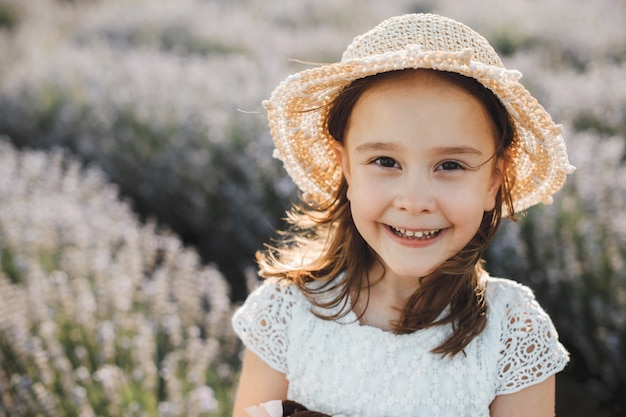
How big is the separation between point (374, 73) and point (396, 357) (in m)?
0.71

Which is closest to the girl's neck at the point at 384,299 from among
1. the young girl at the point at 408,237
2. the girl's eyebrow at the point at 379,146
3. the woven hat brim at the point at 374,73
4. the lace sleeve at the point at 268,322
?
the young girl at the point at 408,237

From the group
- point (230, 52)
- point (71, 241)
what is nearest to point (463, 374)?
point (71, 241)

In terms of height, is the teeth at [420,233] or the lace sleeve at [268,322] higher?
the teeth at [420,233]

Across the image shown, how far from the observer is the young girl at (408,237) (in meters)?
1.52

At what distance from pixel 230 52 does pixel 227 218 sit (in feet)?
13.1

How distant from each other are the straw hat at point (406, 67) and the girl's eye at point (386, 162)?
19cm

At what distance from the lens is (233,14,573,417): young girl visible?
1517mm

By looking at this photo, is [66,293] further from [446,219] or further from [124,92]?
[124,92]

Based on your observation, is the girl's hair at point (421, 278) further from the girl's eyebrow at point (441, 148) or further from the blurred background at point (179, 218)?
the blurred background at point (179, 218)

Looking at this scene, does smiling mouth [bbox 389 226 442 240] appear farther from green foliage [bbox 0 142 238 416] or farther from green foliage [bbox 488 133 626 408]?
green foliage [bbox 488 133 626 408]

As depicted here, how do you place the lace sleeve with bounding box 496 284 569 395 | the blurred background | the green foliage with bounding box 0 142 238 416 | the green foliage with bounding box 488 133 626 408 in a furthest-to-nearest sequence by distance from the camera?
1. the green foliage with bounding box 488 133 626 408
2. the blurred background
3. the green foliage with bounding box 0 142 238 416
4. the lace sleeve with bounding box 496 284 569 395

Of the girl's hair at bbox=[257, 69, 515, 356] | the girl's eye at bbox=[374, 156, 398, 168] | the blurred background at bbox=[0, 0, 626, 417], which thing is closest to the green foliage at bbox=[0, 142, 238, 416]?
the blurred background at bbox=[0, 0, 626, 417]

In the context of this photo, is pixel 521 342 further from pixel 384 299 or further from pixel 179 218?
pixel 179 218

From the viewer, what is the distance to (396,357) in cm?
177
